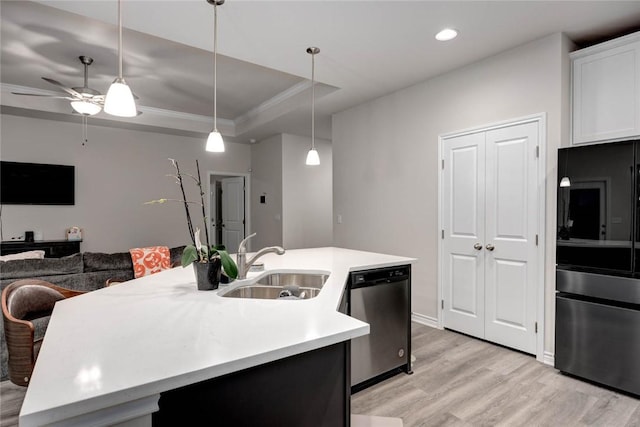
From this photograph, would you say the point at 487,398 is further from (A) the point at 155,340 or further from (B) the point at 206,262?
(A) the point at 155,340

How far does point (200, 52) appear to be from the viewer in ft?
11.4

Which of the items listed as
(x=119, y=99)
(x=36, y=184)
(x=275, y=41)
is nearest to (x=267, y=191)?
(x=36, y=184)

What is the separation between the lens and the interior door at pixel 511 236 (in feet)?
9.39

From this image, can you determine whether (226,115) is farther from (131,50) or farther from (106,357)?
(106,357)

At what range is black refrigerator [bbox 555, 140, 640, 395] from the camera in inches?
87.7

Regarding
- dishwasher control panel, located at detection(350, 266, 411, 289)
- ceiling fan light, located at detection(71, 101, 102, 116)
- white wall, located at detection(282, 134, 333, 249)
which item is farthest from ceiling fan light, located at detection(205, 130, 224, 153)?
white wall, located at detection(282, 134, 333, 249)

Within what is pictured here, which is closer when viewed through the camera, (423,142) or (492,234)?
(492,234)

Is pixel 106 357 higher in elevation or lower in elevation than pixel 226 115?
Result: lower

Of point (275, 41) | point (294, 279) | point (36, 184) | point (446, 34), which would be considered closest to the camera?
point (294, 279)

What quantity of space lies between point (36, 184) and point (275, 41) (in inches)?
176

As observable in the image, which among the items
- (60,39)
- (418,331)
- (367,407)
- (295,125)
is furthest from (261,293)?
(295,125)

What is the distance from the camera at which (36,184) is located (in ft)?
16.3

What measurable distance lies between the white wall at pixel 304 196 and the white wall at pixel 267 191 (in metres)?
0.13

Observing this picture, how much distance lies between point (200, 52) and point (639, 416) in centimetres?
451
